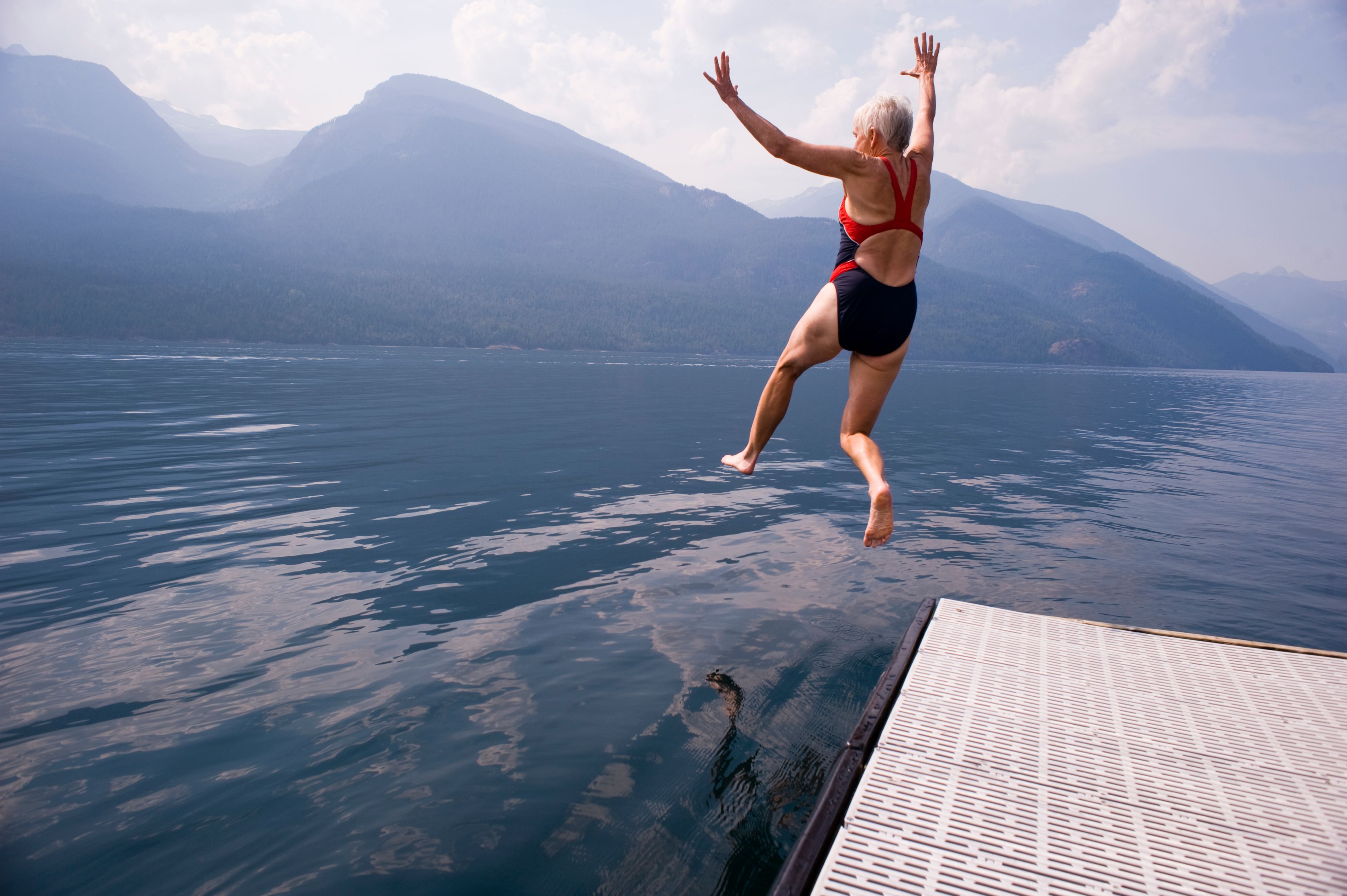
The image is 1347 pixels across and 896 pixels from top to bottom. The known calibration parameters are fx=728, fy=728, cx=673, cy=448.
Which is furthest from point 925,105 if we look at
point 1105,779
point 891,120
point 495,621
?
point 495,621

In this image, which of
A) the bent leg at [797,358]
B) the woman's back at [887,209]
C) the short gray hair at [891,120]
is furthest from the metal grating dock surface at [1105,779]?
the short gray hair at [891,120]

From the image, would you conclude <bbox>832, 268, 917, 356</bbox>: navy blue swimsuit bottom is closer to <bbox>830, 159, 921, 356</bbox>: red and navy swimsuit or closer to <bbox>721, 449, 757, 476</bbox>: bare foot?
<bbox>830, 159, 921, 356</bbox>: red and navy swimsuit

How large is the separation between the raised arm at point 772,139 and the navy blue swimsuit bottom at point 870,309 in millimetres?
618

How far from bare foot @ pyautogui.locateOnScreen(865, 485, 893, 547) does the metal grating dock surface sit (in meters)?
1.07

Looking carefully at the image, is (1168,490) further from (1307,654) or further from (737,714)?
(737,714)

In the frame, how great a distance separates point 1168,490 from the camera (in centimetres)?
1752

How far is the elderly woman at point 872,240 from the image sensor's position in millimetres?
3938

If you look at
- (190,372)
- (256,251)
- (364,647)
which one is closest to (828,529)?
(364,647)

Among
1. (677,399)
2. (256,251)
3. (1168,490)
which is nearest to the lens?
(1168,490)

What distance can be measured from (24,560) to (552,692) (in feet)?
25.3

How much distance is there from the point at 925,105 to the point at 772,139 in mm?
1277

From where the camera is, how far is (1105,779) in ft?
12.3

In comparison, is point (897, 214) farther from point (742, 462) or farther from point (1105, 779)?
point (1105, 779)

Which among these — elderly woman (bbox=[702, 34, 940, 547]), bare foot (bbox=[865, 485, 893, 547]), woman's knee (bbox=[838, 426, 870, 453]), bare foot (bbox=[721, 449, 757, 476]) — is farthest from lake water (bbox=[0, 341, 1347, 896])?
elderly woman (bbox=[702, 34, 940, 547])
